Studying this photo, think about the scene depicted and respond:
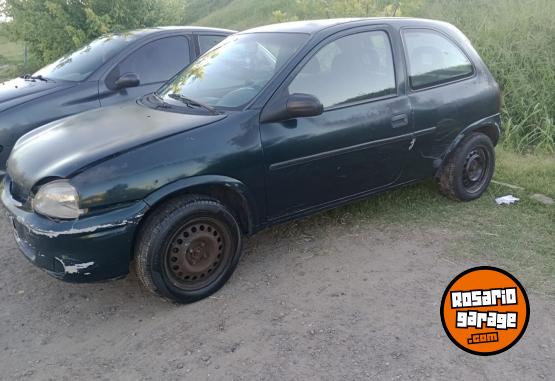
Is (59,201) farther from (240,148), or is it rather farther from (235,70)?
(235,70)

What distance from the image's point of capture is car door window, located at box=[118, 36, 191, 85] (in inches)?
216

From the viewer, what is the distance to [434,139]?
419 centimetres

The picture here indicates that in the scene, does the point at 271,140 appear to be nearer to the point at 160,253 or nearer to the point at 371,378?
the point at 160,253

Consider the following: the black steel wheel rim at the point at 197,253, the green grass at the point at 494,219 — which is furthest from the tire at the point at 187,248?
the green grass at the point at 494,219

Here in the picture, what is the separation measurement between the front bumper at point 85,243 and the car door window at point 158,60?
2.89 meters

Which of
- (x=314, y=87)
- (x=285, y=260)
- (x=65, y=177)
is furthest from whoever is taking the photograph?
(x=285, y=260)

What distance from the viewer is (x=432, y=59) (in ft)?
13.8

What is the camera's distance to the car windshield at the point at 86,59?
17.6 feet

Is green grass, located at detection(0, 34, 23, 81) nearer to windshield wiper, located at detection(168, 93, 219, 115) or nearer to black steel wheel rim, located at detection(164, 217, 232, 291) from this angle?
windshield wiper, located at detection(168, 93, 219, 115)

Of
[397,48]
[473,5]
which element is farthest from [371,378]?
[473,5]

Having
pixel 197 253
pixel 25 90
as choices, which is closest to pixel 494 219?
pixel 197 253

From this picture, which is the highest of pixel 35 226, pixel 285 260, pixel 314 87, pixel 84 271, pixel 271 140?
pixel 314 87

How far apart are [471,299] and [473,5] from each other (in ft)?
27.9

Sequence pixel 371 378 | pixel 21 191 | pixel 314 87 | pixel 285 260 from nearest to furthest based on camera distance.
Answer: pixel 371 378
pixel 21 191
pixel 314 87
pixel 285 260
